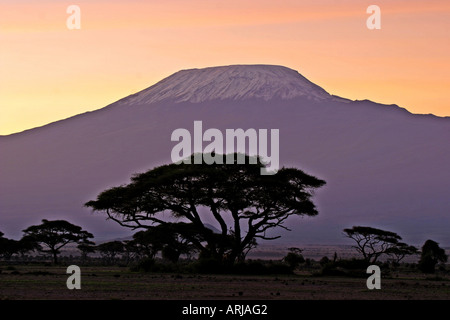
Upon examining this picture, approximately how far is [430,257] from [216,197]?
21386 mm

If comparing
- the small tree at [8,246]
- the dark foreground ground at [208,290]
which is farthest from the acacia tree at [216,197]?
the small tree at [8,246]

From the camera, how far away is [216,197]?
179 feet

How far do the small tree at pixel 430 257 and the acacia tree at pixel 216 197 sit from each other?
15217 mm

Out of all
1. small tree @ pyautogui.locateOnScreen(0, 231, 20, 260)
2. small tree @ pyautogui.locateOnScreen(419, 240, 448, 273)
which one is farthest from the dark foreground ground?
small tree @ pyautogui.locateOnScreen(0, 231, 20, 260)

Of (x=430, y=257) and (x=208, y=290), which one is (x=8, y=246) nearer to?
(x=430, y=257)

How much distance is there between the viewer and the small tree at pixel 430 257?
6749cm

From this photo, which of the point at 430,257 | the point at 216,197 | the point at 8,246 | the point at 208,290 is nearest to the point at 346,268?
the point at 216,197
